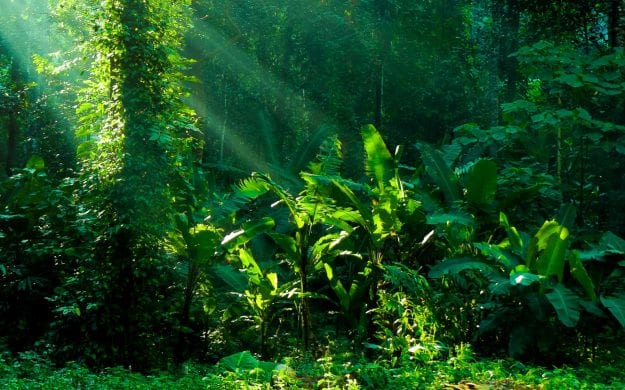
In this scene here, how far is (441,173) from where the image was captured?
33.4 ft

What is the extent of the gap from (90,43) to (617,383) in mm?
6753

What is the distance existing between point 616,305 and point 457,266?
5.81 ft

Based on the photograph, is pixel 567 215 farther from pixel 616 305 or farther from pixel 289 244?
pixel 289 244

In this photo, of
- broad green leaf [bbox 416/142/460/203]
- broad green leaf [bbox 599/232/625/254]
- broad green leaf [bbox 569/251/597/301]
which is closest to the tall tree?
broad green leaf [bbox 416/142/460/203]

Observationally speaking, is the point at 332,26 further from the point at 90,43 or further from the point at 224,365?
the point at 224,365

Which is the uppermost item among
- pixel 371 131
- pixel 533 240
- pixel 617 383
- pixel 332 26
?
pixel 332 26

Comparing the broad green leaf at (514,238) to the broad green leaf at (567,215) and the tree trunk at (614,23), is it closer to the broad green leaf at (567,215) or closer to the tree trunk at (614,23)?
the broad green leaf at (567,215)

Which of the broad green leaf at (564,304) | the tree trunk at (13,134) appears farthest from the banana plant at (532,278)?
the tree trunk at (13,134)

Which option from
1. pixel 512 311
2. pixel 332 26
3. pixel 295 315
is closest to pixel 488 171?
pixel 512 311

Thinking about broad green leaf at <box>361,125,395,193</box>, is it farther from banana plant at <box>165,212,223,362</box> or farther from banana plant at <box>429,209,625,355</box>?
banana plant at <box>165,212,223,362</box>

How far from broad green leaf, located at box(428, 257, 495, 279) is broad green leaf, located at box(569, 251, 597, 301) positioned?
2.94 feet

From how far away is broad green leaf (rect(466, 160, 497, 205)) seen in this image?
920cm

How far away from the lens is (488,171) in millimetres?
9219

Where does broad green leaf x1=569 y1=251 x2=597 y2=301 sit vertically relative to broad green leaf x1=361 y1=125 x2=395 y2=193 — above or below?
below
